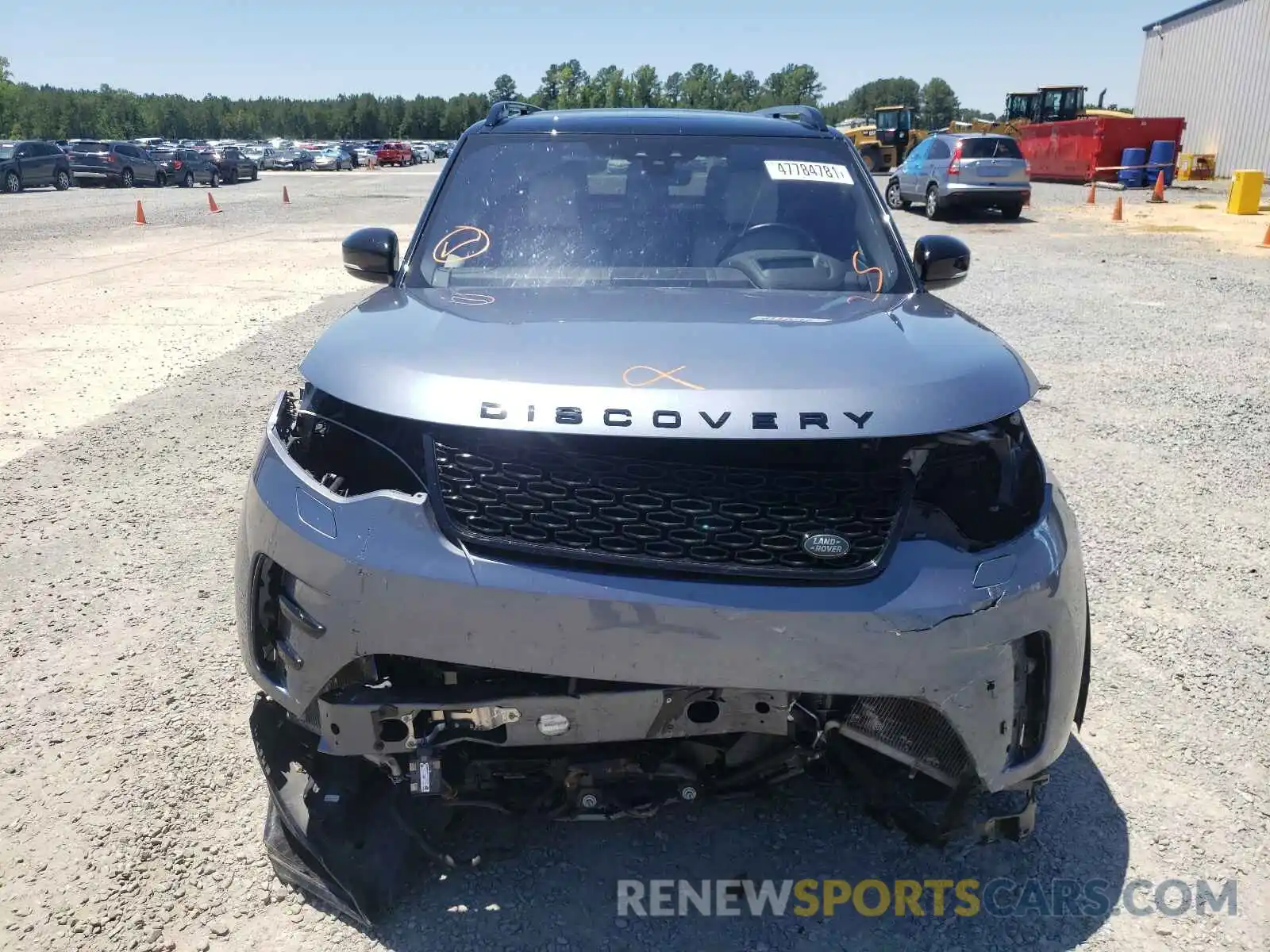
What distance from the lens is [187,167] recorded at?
1517 inches

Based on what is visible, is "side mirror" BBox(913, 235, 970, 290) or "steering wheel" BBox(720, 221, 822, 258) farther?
"side mirror" BBox(913, 235, 970, 290)

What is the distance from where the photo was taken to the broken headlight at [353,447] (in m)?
2.27

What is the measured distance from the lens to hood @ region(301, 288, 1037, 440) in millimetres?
2109

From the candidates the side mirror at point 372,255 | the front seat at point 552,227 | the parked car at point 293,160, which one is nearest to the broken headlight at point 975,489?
the front seat at point 552,227

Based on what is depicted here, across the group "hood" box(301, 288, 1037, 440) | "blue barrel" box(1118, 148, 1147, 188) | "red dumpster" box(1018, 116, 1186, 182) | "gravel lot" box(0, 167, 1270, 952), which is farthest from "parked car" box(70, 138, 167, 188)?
"hood" box(301, 288, 1037, 440)

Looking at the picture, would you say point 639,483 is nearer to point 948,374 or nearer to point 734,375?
point 734,375

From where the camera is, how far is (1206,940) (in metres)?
2.39

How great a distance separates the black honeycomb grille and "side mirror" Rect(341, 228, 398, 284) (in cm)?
172

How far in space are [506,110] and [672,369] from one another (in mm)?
2539

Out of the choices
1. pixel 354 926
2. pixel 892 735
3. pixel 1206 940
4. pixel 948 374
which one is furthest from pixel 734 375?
pixel 1206 940

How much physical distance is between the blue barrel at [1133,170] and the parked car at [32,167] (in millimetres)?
35508

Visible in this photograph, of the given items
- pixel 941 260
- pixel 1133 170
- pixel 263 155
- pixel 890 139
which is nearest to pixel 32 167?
pixel 263 155

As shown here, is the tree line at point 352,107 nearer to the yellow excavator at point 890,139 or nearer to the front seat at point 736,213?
the yellow excavator at point 890,139

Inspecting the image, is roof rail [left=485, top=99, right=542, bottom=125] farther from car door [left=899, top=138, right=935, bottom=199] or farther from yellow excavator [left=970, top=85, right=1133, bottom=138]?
yellow excavator [left=970, top=85, right=1133, bottom=138]
